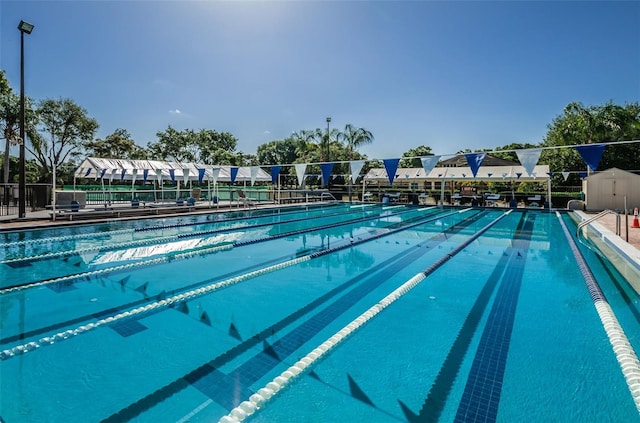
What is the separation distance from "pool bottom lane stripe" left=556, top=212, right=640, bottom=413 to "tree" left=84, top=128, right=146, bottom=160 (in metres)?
37.9

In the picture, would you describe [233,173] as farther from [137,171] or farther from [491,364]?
[491,364]

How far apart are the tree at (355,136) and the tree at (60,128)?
23.6 meters

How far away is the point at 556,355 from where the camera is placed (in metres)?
3.19

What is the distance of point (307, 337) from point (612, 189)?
64.2ft

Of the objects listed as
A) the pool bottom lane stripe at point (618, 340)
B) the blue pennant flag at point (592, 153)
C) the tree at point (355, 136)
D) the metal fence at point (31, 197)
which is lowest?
the pool bottom lane stripe at point (618, 340)

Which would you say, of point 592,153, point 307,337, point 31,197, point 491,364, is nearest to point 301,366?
point 307,337

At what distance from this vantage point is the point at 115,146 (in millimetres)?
33125

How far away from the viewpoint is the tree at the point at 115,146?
3212 cm

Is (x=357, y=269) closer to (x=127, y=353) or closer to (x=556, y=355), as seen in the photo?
(x=556, y=355)

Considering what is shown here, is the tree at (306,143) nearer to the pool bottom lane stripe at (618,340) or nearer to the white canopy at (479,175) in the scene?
the white canopy at (479,175)

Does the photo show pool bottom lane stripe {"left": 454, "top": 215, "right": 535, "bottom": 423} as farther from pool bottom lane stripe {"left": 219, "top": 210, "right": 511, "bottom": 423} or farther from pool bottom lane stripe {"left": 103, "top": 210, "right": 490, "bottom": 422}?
pool bottom lane stripe {"left": 103, "top": 210, "right": 490, "bottom": 422}

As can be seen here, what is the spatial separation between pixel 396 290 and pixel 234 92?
18185 mm

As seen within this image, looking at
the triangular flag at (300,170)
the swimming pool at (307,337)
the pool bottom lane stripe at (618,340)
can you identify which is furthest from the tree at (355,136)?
the pool bottom lane stripe at (618,340)

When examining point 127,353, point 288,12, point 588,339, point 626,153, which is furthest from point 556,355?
point 626,153
